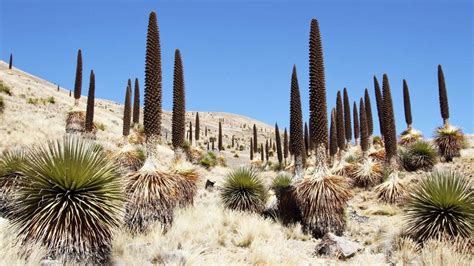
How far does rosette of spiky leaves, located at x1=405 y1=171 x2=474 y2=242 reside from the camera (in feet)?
34.0

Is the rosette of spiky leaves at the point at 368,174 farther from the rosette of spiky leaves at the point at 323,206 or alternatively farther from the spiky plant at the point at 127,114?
the spiky plant at the point at 127,114

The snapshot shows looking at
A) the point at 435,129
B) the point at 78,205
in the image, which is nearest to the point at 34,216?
the point at 78,205

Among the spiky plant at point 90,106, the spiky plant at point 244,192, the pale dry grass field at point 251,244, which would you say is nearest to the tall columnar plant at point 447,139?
the pale dry grass field at point 251,244

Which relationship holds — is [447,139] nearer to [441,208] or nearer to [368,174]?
[368,174]

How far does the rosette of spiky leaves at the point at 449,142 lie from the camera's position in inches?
910

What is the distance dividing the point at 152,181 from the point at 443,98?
20.7m

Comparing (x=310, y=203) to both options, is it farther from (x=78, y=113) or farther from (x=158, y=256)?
(x=78, y=113)

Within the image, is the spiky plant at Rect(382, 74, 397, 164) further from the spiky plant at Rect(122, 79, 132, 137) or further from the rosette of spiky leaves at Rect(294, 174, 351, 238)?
the spiky plant at Rect(122, 79, 132, 137)

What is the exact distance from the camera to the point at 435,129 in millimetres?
24156

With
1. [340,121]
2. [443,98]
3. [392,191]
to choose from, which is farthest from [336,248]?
[443,98]

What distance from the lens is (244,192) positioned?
1576 centimetres

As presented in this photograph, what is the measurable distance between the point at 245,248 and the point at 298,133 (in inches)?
258

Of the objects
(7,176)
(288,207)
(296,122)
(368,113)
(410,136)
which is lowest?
(288,207)

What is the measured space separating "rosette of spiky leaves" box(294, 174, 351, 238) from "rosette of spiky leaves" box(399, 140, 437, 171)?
11.1 metres
